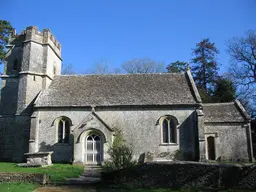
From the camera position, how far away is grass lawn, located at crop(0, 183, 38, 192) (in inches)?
475

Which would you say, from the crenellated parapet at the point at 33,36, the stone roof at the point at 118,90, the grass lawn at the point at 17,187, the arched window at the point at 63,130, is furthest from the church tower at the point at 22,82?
the grass lawn at the point at 17,187

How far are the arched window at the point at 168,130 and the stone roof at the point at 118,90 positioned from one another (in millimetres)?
1668

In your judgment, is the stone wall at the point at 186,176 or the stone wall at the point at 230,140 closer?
the stone wall at the point at 186,176

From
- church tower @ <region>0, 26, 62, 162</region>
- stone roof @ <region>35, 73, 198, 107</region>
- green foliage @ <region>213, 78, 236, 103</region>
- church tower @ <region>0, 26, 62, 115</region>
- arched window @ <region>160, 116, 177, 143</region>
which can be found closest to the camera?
arched window @ <region>160, 116, 177, 143</region>

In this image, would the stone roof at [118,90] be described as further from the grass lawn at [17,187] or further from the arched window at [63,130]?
the grass lawn at [17,187]

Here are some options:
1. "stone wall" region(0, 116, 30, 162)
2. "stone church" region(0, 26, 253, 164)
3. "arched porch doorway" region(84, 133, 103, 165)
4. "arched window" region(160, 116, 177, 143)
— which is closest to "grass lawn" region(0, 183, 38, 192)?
"stone church" region(0, 26, 253, 164)

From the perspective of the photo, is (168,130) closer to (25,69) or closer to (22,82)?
(22,82)

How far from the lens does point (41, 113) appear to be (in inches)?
Result: 1006

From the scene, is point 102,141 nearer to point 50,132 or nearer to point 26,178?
point 50,132

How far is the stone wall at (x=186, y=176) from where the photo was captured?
11719 mm

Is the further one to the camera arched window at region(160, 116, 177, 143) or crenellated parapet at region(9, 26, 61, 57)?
crenellated parapet at region(9, 26, 61, 57)

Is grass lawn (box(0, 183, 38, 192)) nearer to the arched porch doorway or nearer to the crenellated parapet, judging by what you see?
the arched porch doorway

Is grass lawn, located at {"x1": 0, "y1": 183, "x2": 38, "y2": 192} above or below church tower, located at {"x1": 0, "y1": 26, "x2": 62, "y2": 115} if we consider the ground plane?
below

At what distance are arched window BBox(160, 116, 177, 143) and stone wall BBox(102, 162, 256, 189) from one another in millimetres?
11323
